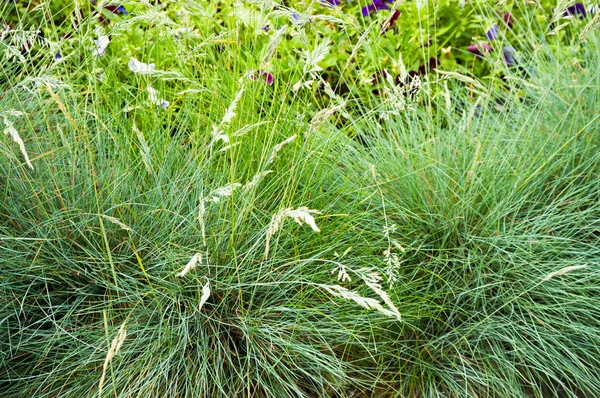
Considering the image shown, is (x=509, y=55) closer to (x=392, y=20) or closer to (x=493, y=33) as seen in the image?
(x=493, y=33)

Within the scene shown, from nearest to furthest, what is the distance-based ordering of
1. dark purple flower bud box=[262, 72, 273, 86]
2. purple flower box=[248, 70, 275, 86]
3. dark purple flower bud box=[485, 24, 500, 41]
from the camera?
purple flower box=[248, 70, 275, 86] < dark purple flower bud box=[262, 72, 273, 86] < dark purple flower bud box=[485, 24, 500, 41]

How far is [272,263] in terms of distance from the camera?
7.43 ft

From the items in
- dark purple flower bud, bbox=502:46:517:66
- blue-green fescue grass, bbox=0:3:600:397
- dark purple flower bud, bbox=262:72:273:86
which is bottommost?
dark purple flower bud, bbox=502:46:517:66

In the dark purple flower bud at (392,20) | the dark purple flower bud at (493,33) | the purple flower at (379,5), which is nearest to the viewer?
the dark purple flower bud at (392,20)

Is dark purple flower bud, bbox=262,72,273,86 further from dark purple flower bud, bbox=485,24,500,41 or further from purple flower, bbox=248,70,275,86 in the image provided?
dark purple flower bud, bbox=485,24,500,41

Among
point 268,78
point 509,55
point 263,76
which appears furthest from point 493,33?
point 263,76

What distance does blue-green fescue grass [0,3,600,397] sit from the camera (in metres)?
2.24

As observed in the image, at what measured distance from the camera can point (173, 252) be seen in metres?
2.31

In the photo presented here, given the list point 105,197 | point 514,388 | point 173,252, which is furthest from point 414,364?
point 105,197

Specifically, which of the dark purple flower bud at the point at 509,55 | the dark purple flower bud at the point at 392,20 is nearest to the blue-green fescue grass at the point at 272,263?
the dark purple flower bud at the point at 392,20

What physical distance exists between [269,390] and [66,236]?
82 cm

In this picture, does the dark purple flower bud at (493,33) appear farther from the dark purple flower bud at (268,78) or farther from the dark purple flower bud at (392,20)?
the dark purple flower bud at (268,78)

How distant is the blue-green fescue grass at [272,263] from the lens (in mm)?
2242

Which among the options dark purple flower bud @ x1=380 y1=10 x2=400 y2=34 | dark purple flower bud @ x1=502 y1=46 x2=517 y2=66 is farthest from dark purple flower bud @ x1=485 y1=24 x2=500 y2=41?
dark purple flower bud @ x1=380 y1=10 x2=400 y2=34
